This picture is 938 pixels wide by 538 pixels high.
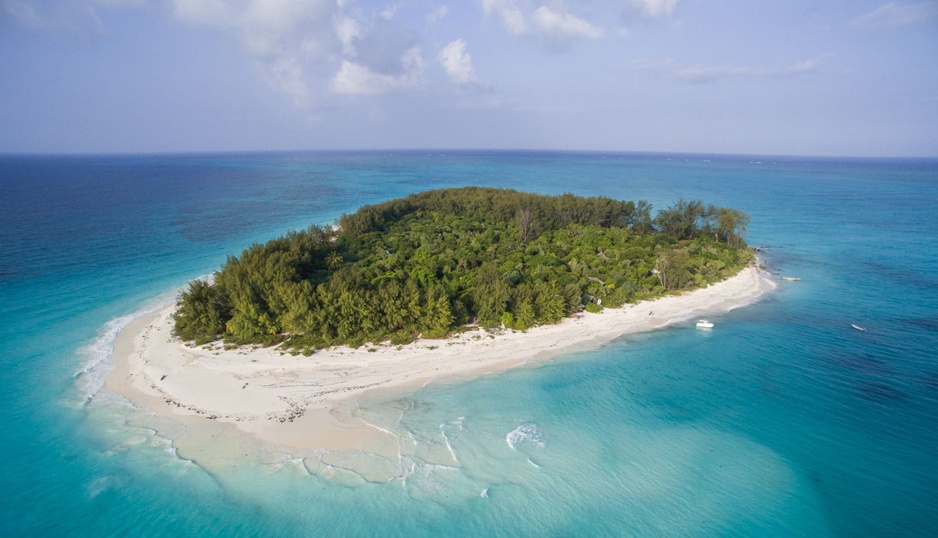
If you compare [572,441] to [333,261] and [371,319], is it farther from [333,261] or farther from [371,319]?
[333,261]

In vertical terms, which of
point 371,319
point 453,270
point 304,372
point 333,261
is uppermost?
point 333,261

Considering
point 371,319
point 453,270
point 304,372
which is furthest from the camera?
point 453,270

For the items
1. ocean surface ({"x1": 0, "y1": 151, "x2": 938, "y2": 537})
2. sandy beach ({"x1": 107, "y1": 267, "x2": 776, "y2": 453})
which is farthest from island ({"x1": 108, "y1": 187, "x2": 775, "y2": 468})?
ocean surface ({"x1": 0, "y1": 151, "x2": 938, "y2": 537})

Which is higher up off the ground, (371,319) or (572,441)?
(371,319)

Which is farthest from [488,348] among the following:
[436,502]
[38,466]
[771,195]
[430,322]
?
[771,195]

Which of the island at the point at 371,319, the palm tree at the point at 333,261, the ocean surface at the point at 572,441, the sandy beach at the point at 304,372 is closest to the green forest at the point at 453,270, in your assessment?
the island at the point at 371,319

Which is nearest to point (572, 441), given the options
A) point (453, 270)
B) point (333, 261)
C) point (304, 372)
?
point (304, 372)
